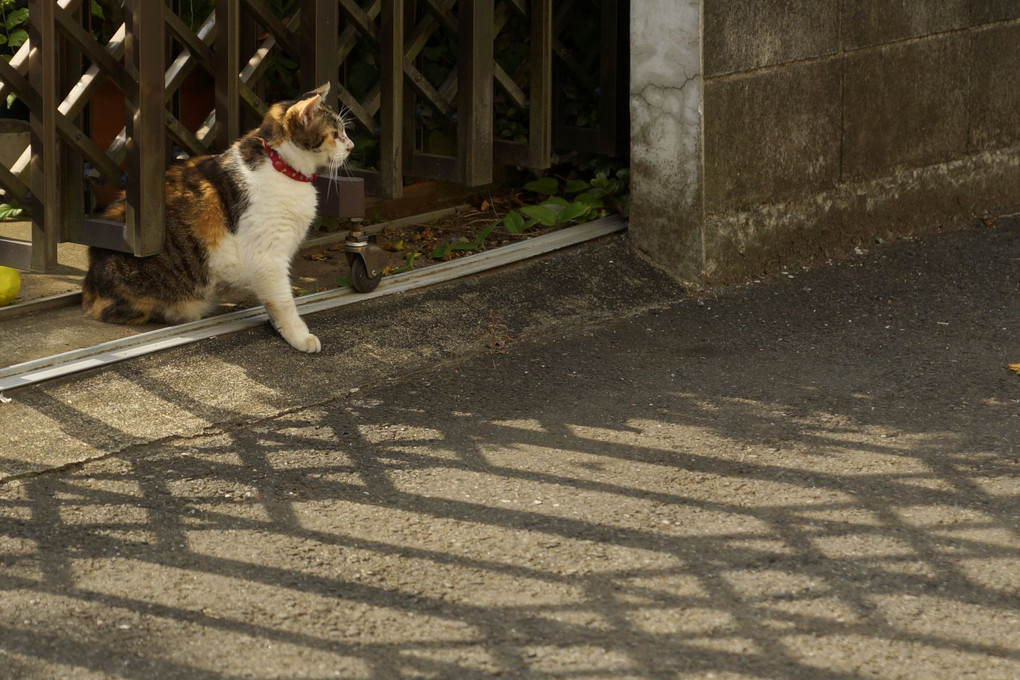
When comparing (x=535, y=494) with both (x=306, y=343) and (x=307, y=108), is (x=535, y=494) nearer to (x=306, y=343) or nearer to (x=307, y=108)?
(x=306, y=343)

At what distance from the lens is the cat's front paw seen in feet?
15.3

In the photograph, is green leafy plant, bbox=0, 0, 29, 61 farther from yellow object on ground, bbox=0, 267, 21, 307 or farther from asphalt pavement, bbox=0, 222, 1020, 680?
asphalt pavement, bbox=0, 222, 1020, 680

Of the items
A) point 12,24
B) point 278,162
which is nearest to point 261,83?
point 12,24

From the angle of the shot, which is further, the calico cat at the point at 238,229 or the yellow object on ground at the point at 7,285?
the yellow object on ground at the point at 7,285

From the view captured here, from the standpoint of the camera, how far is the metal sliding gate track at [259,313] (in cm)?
428

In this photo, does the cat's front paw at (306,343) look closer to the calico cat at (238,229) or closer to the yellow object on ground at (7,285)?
the calico cat at (238,229)

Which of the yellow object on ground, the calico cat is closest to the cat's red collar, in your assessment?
the calico cat

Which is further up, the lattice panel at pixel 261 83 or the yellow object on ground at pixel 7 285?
the lattice panel at pixel 261 83

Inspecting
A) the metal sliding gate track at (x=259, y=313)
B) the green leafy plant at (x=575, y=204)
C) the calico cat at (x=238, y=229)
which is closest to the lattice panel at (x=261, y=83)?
the calico cat at (x=238, y=229)

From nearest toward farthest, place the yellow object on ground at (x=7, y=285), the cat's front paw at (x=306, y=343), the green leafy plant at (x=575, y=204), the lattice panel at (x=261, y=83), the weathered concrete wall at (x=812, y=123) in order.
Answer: the lattice panel at (x=261, y=83)
the cat's front paw at (x=306, y=343)
the yellow object on ground at (x=7, y=285)
the weathered concrete wall at (x=812, y=123)
the green leafy plant at (x=575, y=204)

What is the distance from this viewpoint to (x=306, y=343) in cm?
465

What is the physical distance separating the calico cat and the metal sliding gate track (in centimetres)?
14

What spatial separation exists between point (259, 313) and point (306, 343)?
0.41 metres

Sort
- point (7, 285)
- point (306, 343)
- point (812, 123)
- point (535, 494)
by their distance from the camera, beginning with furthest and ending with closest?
point (812, 123), point (7, 285), point (306, 343), point (535, 494)
